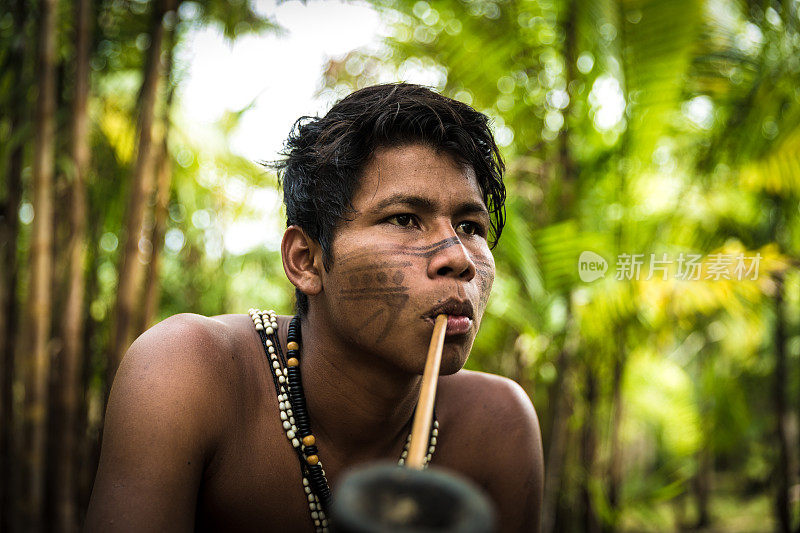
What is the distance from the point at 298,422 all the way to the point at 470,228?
604mm

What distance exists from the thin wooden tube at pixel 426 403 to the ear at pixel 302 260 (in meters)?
0.35

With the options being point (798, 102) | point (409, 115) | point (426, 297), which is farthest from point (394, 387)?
point (798, 102)

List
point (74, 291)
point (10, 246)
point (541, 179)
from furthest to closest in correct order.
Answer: point (541, 179), point (10, 246), point (74, 291)

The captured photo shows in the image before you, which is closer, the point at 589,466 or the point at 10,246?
the point at 10,246

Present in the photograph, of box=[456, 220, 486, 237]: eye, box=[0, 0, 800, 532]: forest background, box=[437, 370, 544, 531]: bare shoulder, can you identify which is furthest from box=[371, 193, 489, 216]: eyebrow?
box=[0, 0, 800, 532]: forest background

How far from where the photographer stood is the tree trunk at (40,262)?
2.28 metres

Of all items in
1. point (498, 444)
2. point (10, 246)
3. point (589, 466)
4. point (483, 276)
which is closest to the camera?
point (483, 276)

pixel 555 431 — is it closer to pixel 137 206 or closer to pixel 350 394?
pixel 350 394

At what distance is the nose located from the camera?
3.67 ft

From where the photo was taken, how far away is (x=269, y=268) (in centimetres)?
590

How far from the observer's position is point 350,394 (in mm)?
1340

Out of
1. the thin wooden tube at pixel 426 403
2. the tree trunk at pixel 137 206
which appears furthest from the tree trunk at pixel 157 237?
the thin wooden tube at pixel 426 403

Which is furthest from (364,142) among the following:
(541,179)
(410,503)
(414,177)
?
(541,179)

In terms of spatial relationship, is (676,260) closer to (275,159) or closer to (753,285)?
(753,285)
